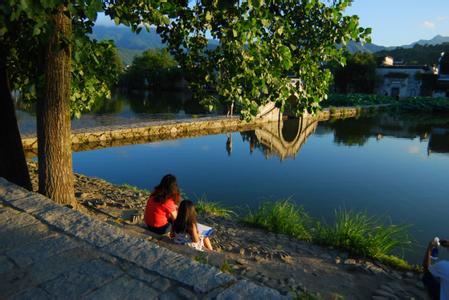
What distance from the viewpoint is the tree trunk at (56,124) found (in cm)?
497

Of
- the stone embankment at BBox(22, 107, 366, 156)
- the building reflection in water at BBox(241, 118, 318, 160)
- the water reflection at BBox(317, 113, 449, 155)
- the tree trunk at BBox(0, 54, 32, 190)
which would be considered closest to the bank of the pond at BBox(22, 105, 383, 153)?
the stone embankment at BBox(22, 107, 366, 156)

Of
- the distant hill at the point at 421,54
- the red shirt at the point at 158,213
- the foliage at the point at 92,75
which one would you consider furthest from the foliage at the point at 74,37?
the distant hill at the point at 421,54

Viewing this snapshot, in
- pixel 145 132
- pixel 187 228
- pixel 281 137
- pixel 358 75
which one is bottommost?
pixel 281 137

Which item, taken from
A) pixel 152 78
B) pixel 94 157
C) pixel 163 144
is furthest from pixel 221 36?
pixel 152 78

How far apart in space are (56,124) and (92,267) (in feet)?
8.99

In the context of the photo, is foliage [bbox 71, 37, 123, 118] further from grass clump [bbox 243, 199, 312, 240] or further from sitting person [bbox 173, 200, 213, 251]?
grass clump [bbox 243, 199, 312, 240]

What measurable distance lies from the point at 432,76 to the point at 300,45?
57388 millimetres

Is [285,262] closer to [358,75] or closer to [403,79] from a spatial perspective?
[358,75]

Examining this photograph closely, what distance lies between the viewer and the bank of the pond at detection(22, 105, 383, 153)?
17.8 m

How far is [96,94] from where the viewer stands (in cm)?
776

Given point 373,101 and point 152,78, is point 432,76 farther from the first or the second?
point 152,78

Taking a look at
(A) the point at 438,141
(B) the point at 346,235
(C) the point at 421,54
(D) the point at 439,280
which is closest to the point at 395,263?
(B) the point at 346,235

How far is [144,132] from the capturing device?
2119cm

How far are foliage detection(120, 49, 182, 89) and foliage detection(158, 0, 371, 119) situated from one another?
65883 mm
